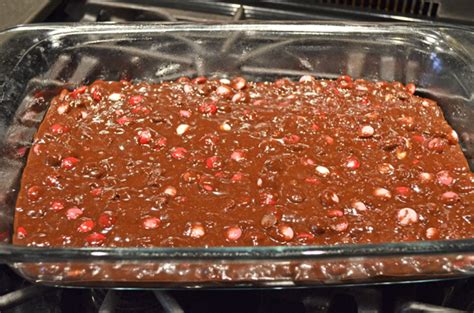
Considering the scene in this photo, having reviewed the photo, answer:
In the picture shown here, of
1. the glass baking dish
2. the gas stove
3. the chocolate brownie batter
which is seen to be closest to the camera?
the gas stove

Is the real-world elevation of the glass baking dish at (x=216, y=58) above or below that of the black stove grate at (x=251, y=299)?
above

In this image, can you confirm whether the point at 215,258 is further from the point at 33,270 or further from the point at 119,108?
the point at 119,108

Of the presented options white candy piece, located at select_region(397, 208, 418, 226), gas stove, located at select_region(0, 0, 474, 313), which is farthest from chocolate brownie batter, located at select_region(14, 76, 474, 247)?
gas stove, located at select_region(0, 0, 474, 313)

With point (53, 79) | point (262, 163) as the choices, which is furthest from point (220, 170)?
point (53, 79)

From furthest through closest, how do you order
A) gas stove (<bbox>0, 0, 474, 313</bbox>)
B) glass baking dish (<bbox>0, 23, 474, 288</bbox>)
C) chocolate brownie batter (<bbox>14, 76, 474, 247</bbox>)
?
1. glass baking dish (<bbox>0, 23, 474, 288</bbox>)
2. chocolate brownie batter (<bbox>14, 76, 474, 247</bbox>)
3. gas stove (<bbox>0, 0, 474, 313</bbox>)

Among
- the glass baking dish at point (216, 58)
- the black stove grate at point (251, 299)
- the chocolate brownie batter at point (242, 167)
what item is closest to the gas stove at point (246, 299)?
the black stove grate at point (251, 299)

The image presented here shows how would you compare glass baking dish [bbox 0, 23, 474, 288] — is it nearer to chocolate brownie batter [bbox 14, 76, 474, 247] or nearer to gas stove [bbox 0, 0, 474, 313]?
chocolate brownie batter [bbox 14, 76, 474, 247]

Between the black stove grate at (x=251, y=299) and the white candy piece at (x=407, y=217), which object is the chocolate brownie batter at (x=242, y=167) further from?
the black stove grate at (x=251, y=299)

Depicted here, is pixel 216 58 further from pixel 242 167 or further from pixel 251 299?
pixel 251 299
